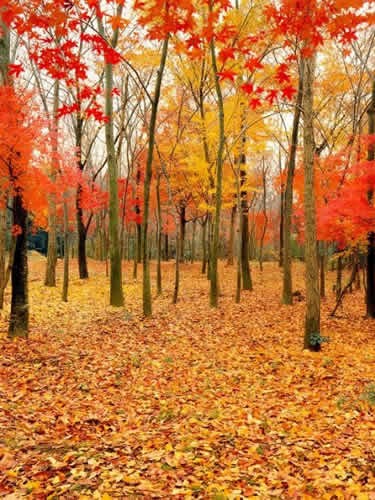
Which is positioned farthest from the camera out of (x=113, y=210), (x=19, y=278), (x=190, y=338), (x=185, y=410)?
(x=113, y=210)

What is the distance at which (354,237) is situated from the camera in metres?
12.6

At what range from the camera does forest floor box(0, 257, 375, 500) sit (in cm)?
391

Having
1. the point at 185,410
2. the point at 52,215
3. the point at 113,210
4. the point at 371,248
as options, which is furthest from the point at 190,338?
the point at 52,215

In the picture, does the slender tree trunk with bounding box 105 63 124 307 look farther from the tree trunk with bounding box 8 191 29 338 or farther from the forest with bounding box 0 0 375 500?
the tree trunk with bounding box 8 191 29 338

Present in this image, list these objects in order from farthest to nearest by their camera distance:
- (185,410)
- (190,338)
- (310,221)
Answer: (190,338) < (310,221) < (185,410)

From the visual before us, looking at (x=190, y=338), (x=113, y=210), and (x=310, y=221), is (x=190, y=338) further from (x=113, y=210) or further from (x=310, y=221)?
(x=113, y=210)

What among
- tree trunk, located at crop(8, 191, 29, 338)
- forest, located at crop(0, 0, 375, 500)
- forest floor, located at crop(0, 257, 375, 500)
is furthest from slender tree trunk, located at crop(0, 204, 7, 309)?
tree trunk, located at crop(8, 191, 29, 338)

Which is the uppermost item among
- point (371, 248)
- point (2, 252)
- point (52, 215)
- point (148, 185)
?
point (148, 185)

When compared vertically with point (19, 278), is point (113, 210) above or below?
above

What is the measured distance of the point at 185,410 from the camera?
595cm

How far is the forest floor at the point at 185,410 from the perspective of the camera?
12.8ft

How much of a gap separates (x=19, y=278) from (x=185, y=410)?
5.18 meters

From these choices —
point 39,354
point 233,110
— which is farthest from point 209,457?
point 233,110

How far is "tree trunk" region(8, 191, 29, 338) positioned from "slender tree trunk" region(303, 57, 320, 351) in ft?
22.0
